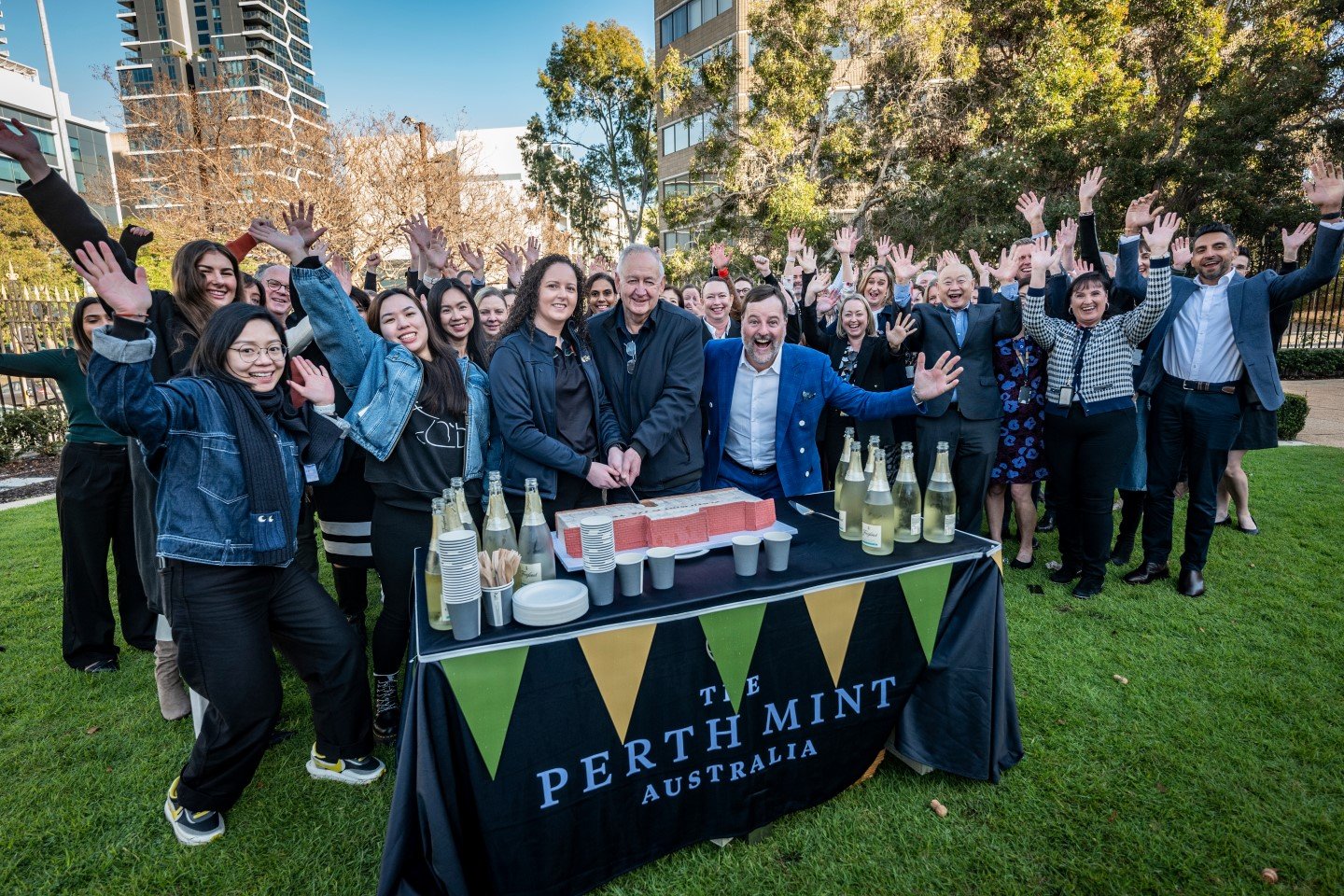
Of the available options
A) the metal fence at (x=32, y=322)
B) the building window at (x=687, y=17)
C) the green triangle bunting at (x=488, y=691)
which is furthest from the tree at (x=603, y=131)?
the green triangle bunting at (x=488, y=691)

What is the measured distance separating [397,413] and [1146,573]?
4707 mm

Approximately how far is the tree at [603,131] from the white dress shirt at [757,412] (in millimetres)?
25282

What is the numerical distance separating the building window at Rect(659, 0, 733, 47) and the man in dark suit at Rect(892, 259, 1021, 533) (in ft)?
84.7

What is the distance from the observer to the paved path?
8242 millimetres

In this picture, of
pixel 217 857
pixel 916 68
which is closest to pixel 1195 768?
pixel 217 857

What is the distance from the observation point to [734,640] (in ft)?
6.57

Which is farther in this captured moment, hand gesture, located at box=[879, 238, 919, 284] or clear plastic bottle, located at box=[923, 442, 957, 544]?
hand gesture, located at box=[879, 238, 919, 284]

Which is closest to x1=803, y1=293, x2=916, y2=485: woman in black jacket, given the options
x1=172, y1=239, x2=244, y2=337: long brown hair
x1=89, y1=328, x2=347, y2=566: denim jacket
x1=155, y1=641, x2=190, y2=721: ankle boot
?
x1=89, y1=328, x2=347, y2=566: denim jacket

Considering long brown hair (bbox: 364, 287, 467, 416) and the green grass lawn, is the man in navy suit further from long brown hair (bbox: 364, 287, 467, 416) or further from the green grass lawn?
long brown hair (bbox: 364, 287, 467, 416)

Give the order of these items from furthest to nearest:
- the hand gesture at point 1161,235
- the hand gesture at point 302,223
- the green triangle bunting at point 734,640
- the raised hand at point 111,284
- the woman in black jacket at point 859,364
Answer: the woman in black jacket at point 859,364
the hand gesture at point 1161,235
the hand gesture at point 302,223
the green triangle bunting at point 734,640
the raised hand at point 111,284

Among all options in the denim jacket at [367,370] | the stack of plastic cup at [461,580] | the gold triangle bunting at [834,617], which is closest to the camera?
the stack of plastic cup at [461,580]

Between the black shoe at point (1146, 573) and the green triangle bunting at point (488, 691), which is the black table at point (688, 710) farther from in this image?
the black shoe at point (1146, 573)

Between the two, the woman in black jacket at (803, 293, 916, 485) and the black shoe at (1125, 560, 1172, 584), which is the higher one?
the woman in black jacket at (803, 293, 916, 485)

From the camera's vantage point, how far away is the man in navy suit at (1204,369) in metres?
3.86
